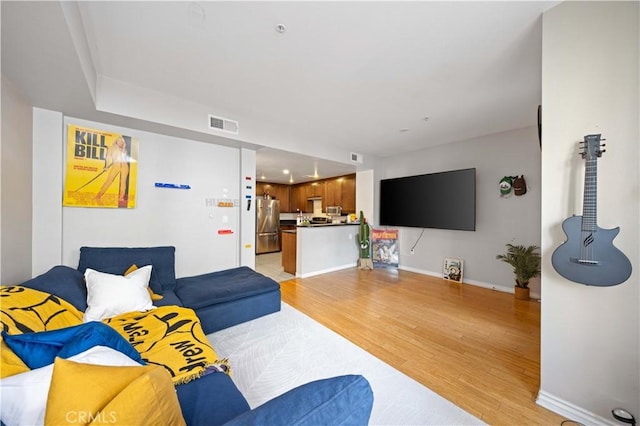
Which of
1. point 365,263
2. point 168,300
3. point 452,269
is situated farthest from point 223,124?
point 452,269

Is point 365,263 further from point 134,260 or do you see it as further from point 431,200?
Result: point 134,260

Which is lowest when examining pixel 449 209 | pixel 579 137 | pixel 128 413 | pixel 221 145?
pixel 128 413

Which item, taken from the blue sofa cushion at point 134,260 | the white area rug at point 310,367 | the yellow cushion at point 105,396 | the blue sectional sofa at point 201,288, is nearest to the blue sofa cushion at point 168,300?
the blue sectional sofa at point 201,288

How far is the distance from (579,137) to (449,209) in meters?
2.90

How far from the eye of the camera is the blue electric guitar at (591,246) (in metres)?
1.29

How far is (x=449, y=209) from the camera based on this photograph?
13.7ft

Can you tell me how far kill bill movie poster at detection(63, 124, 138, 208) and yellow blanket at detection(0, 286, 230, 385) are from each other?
143 centimetres

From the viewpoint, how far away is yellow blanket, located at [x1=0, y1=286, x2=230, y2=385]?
1116 mm

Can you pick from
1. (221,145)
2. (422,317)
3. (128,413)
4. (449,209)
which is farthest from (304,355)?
(449,209)

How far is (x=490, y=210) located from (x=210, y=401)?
4.44m

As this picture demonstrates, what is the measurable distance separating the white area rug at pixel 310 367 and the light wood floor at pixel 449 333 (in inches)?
4.5

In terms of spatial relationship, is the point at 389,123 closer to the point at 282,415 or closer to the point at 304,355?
the point at 304,355

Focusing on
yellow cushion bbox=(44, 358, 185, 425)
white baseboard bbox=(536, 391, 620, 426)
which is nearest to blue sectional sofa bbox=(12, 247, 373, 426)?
yellow cushion bbox=(44, 358, 185, 425)

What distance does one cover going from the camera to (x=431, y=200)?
14.5ft
